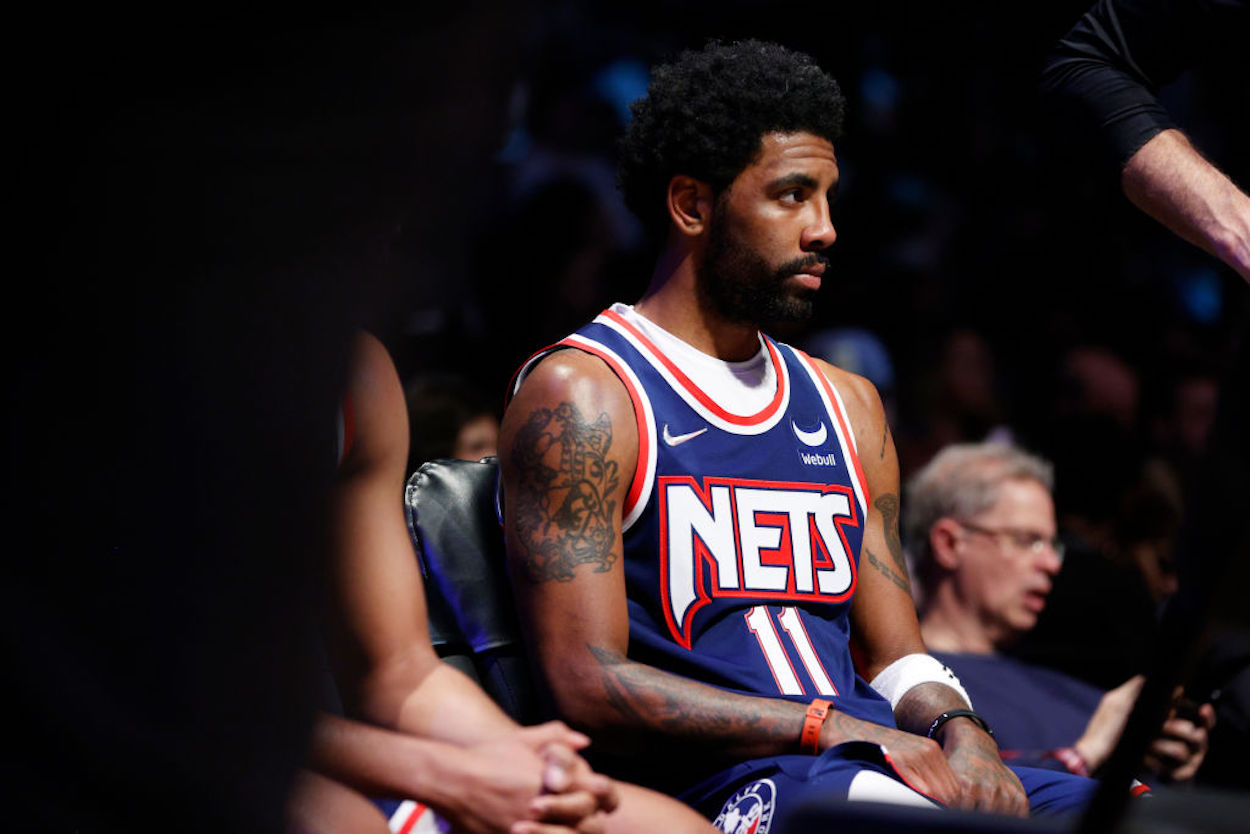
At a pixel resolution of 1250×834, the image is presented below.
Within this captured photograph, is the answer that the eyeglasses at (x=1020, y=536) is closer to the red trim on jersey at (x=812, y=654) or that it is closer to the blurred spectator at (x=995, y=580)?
the blurred spectator at (x=995, y=580)

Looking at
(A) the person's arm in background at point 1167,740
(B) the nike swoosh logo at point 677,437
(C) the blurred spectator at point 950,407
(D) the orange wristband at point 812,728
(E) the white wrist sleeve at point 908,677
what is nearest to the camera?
(D) the orange wristband at point 812,728

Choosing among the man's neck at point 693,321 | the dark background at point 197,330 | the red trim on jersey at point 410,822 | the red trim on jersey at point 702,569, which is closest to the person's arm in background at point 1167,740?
the red trim on jersey at point 702,569

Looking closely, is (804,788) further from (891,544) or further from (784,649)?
(891,544)

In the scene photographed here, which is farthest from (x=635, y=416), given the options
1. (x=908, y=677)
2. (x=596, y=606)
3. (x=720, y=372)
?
(x=908, y=677)

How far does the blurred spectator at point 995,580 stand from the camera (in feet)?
12.7

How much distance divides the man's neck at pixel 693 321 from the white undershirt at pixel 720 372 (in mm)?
20

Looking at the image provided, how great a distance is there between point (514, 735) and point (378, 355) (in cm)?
57

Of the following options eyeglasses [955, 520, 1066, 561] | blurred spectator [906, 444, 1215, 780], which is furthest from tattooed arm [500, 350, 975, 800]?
eyeglasses [955, 520, 1066, 561]

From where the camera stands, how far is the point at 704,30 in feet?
24.5

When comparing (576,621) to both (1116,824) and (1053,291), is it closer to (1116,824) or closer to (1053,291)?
(1116,824)

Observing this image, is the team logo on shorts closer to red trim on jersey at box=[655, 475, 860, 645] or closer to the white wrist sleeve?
red trim on jersey at box=[655, 475, 860, 645]

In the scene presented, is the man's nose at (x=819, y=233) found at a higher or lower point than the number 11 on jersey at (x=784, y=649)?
higher

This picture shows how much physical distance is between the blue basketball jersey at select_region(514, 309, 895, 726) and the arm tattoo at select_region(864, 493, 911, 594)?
0.14 metres

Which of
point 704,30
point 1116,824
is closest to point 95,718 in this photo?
point 1116,824
